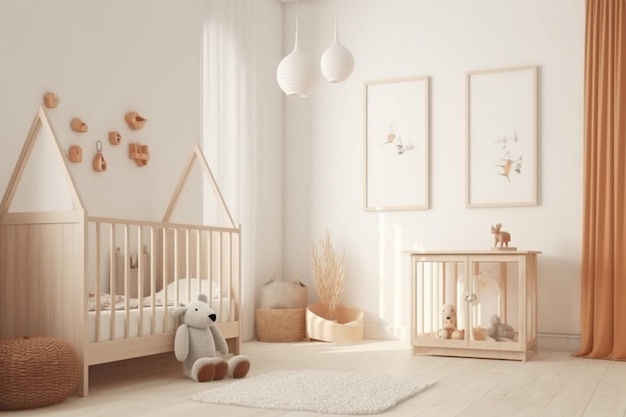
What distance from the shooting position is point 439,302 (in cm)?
511

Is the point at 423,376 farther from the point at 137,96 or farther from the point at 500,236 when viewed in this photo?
the point at 137,96

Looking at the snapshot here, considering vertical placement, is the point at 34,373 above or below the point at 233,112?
below

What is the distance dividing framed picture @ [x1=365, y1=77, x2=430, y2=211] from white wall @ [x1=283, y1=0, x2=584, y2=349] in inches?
2.6

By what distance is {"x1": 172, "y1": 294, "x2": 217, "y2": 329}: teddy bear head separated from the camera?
3.84 meters

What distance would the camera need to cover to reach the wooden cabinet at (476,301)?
443cm

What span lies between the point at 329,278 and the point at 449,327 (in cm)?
108

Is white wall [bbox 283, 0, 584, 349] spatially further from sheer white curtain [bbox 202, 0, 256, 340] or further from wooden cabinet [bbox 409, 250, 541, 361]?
sheer white curtain [bbox 202, 0, 256, 340]

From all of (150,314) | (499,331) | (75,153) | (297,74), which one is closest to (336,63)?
(297,74)

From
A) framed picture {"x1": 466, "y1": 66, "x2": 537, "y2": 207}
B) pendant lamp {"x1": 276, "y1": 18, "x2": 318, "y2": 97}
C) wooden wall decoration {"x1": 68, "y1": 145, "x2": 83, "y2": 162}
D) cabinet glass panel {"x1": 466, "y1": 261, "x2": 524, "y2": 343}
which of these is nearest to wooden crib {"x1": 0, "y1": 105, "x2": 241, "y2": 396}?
wooden wall decoration {"x1": 68, "y1": 145, "x2": 83, "y2": 162}

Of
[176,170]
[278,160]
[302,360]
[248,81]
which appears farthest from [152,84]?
[302,360]

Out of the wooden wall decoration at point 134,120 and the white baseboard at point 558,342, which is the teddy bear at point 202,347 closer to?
the wooden wall decoration at point 134,120

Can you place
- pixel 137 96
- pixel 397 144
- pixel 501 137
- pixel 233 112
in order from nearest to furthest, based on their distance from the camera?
pixel 137 96
pixel 501 137
pixel 233 112
pixel 397 144

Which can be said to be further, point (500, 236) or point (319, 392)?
point (500, 236)

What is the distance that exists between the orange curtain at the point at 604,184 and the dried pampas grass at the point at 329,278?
1603 millimetres
